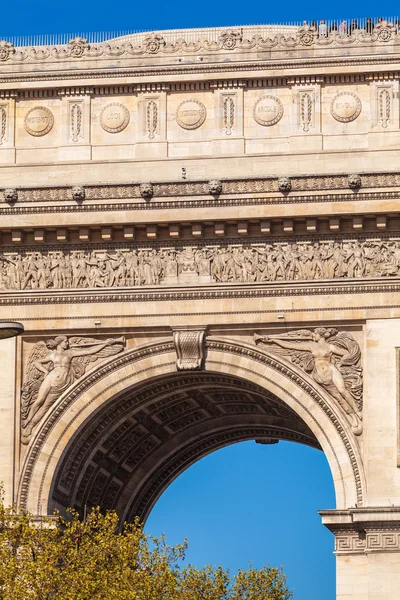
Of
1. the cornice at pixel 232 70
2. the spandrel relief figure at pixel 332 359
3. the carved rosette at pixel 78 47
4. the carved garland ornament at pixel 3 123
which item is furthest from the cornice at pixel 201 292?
the carved rosette at pixel 78 47

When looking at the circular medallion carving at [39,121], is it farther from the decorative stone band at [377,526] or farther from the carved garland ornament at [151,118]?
the decorative stone band at [377,526]

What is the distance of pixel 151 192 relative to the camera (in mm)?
48344

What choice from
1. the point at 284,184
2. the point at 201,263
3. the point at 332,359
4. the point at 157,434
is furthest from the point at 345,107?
the point at 157,434

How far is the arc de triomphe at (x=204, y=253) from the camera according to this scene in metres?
47.5

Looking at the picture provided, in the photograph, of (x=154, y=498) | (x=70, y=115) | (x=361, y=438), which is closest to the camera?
(x=361, y=438)

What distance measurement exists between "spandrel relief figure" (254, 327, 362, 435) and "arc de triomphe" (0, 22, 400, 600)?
4 cm

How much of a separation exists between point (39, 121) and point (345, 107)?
650 centimetres

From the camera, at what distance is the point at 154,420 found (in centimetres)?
5153

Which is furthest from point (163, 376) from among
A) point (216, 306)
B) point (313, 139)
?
point (313, 139)

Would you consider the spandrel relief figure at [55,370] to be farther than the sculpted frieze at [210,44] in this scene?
No

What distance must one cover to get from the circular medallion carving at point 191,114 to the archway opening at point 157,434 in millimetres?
5366

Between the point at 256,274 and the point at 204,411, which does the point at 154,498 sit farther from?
the point at 256,274

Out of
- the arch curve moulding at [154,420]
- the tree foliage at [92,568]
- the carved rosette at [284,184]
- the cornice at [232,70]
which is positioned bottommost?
the tree foliage at [92,568]

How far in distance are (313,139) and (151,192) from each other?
3.75 metres
